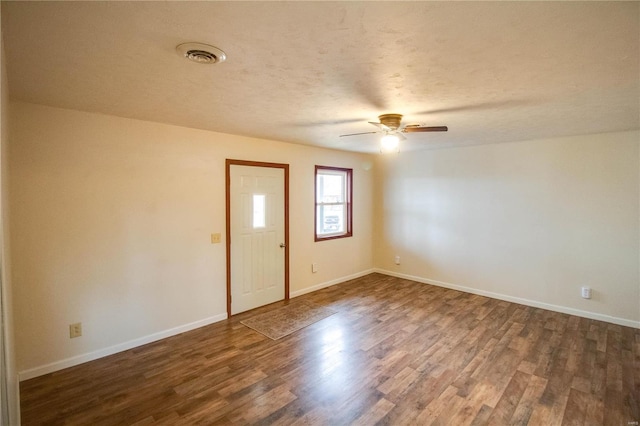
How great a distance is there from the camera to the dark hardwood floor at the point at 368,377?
220cm

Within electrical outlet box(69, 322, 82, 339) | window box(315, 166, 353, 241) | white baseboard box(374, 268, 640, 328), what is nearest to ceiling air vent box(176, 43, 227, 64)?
electrical outlet box(69, 322, 82, 339)

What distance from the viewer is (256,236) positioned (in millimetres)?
4215

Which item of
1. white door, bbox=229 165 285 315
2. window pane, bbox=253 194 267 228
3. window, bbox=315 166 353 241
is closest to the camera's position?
white door, bbox=229 165 285 315

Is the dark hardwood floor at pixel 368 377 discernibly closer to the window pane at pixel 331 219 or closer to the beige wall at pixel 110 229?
the beige wall at pixel 110 229

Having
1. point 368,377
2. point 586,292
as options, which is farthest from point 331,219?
point 586,292

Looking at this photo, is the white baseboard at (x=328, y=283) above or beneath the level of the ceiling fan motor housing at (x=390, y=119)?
beneath

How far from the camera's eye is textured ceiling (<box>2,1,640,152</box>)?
1295mm

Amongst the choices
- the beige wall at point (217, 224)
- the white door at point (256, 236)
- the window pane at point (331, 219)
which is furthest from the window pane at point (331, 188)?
the white door at point (256, 236)

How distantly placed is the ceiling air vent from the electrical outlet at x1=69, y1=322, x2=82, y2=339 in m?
2.68

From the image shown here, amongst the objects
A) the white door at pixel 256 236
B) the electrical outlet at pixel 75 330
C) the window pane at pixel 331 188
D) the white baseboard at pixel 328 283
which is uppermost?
the window pane at pixel 331 188

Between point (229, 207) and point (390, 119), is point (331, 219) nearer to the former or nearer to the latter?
point (229, 207)

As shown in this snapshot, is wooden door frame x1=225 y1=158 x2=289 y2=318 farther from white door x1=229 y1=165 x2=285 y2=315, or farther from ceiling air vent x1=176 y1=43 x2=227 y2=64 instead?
ceiling air vent x1=176 y1=43 x2=227 y2=64

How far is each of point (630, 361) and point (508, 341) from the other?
0.99 metres

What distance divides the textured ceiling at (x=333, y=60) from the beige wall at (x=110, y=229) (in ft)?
1.12
